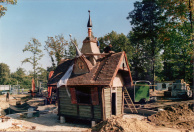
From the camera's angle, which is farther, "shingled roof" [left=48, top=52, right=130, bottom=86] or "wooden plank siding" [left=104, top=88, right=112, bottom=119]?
"wooden plank siding" [left=104, top=88, right=112, bottom=119]

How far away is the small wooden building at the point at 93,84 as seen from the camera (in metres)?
10.5

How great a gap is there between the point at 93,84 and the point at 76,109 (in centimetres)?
281

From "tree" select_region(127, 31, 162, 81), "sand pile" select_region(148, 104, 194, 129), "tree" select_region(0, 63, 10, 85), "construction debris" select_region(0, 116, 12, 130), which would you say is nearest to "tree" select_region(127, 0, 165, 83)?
"tree" select_region(127, 31, 162, 81)

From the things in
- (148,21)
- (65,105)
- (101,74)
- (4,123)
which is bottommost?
(4,123)

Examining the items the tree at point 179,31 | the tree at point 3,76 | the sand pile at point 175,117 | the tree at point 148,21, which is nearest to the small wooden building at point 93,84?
the sand pile at point 175,117

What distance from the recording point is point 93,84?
1018 centimetres

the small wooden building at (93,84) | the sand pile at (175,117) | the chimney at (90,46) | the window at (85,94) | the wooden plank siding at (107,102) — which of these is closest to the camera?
the small wooden building at (93,84)

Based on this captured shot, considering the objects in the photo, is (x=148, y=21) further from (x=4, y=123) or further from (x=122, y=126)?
(x=4, y=123)

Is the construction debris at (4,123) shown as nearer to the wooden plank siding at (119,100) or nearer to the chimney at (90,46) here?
the chimney at (90,46)

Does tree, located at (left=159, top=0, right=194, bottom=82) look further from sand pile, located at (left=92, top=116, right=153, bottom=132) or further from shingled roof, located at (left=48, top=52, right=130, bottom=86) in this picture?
sand pile, located at (left=92, top=116, right=153, bottom=132)

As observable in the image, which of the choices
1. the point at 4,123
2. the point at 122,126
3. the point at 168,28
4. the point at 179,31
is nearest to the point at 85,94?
the point at 122,126

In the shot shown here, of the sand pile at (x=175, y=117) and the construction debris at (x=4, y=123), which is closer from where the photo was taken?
the construction debris at (x=4, y=123)

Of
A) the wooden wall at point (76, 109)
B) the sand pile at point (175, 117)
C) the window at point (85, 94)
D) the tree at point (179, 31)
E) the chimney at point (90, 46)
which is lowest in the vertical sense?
the sand pile at point (175, 117)

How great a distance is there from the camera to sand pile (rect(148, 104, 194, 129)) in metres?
11.7
